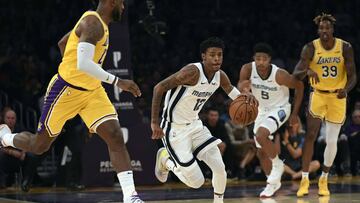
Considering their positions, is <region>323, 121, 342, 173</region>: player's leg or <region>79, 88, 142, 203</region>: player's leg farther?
<region>323, 121, 342, 173</region>: player's leg

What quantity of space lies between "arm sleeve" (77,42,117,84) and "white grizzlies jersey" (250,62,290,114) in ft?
11.2

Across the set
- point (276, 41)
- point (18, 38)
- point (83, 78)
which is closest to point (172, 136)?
point (83, 78)

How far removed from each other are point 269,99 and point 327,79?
789 millimetres

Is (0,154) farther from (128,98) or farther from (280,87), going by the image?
(280,87)

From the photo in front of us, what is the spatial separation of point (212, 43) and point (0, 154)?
15.8 ft

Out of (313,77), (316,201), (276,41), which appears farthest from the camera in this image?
(276,41)

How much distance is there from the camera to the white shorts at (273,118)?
9492 mm

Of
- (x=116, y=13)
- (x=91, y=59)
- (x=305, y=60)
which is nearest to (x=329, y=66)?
(x=305, y=60)

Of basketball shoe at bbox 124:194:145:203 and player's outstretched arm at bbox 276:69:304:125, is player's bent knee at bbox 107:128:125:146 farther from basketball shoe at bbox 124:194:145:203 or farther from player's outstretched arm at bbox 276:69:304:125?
player's outstretched arm at bbox 276:69:304:125

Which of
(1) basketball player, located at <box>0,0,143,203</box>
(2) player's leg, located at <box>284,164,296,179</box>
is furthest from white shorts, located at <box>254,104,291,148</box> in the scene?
(1) basketball player, located at <box>0,0,143,203</box>

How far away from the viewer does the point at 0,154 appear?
11250 millimetres

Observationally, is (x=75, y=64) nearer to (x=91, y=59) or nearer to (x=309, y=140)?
(x=91, y=59)

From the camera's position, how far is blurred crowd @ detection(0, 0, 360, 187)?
12.6 m

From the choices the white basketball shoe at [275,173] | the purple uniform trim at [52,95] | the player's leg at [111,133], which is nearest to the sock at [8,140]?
the purple uniform trim at [52,95]
